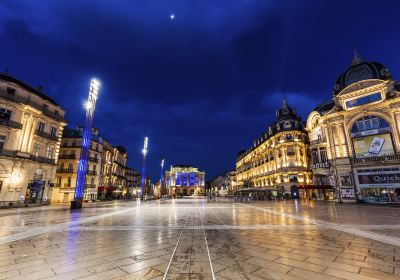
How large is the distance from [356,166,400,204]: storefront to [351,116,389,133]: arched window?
5.91 meters

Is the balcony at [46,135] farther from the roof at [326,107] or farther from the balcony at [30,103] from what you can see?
the roof at [326,107]

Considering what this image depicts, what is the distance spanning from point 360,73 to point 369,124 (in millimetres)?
8158

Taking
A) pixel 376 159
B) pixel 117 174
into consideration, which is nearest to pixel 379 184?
pixel 376 159

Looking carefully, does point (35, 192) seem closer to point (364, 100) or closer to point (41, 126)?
point (41, 126)

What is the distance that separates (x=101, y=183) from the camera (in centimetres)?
4750

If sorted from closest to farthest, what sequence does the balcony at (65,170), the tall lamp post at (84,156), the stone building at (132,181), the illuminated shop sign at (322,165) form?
the tall lamp post at (84,156)
the illuminated shop sign at (322,165)
the balcony at (65,170)
the stone building at (132,181)

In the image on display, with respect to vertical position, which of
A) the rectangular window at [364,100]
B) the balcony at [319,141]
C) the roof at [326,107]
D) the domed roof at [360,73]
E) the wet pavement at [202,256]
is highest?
the domed roof at [360,73]

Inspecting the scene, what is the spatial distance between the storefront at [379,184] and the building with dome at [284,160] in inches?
524

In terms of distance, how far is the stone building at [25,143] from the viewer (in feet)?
80.3

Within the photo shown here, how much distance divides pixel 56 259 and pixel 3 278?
1220 millimetres

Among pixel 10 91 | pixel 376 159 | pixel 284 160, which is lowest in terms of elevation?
pixel 376 159

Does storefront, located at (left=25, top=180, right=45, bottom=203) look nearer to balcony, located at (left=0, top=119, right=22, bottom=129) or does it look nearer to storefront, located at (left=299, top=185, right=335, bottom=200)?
balcony, located at (left=0, top=119, right=22, bottom=129)

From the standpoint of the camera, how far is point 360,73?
32.2 metres

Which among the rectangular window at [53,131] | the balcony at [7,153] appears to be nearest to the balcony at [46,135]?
the rectangular window at [53,131]
